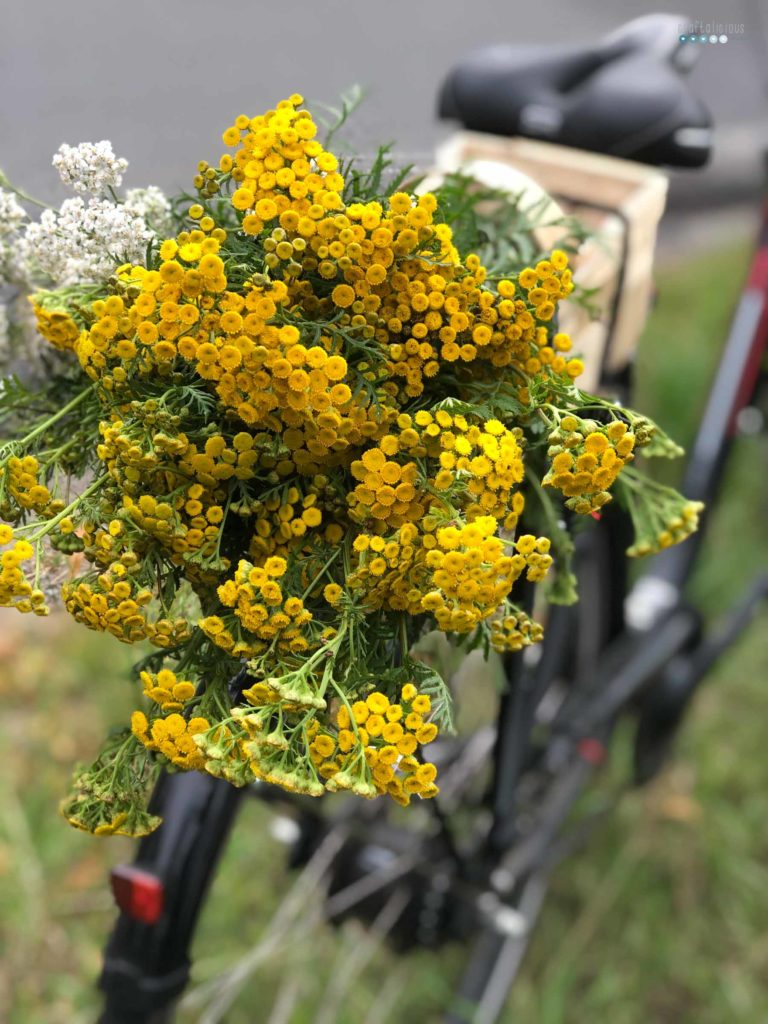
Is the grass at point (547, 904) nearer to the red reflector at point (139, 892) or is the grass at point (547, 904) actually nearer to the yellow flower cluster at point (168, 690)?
the red reflector at point (139, 892)

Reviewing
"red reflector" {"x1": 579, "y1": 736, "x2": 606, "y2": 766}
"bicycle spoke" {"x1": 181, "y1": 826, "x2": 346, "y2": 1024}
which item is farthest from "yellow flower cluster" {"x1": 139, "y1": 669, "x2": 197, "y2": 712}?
"red reflector" {"x1": 579, "y1": 736, "x2": 606, "y2": 766}

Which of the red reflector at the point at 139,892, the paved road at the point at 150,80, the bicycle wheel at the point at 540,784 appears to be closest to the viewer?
the paved road at the point at 150,80

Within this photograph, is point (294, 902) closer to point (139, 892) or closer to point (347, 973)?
point (347, 973)

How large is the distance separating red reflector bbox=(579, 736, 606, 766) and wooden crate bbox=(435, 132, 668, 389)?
28.7 inches

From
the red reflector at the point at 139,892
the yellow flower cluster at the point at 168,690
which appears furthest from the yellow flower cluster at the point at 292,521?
the red reflector at the point at 139,892

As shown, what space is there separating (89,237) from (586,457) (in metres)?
0.40

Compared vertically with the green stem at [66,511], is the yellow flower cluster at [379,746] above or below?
below

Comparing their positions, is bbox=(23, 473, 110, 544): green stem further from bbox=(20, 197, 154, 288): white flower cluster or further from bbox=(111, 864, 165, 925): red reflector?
bbox=(111, 864, 165, 925): red reflector

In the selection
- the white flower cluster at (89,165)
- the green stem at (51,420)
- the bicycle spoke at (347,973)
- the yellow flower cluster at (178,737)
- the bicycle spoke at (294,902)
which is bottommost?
the bicycle spoke at (347,973)

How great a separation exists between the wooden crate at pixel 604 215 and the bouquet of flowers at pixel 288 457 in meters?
0.46

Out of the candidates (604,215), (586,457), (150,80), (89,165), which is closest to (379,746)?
(586,457)

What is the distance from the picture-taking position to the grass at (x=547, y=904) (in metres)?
1.83

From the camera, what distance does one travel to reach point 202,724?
2.35 feet

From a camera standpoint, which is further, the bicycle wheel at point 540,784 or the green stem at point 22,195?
the bicycle wheel at point 540,784
